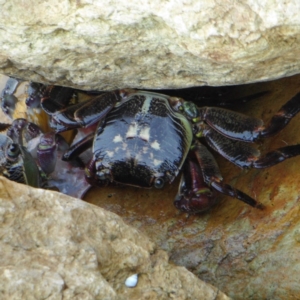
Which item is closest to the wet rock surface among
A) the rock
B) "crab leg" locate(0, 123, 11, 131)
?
the rock

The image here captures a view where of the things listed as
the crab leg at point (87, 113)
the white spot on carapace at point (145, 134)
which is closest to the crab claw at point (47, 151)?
the crab leg at point (87, 113)

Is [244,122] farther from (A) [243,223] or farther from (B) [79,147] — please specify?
(B) [79,147]

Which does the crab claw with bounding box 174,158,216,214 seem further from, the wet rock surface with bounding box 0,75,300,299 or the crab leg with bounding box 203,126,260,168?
the crab leg with bounding box 203,126,260,168

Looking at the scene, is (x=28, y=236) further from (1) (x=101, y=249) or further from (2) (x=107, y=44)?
(2) (x=107, y=44)

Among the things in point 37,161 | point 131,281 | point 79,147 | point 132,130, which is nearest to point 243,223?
point 132,130

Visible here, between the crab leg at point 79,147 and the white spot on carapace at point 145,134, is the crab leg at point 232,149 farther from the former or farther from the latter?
the crab leg at point 79,147

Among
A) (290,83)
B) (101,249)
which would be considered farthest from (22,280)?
(290,83)
